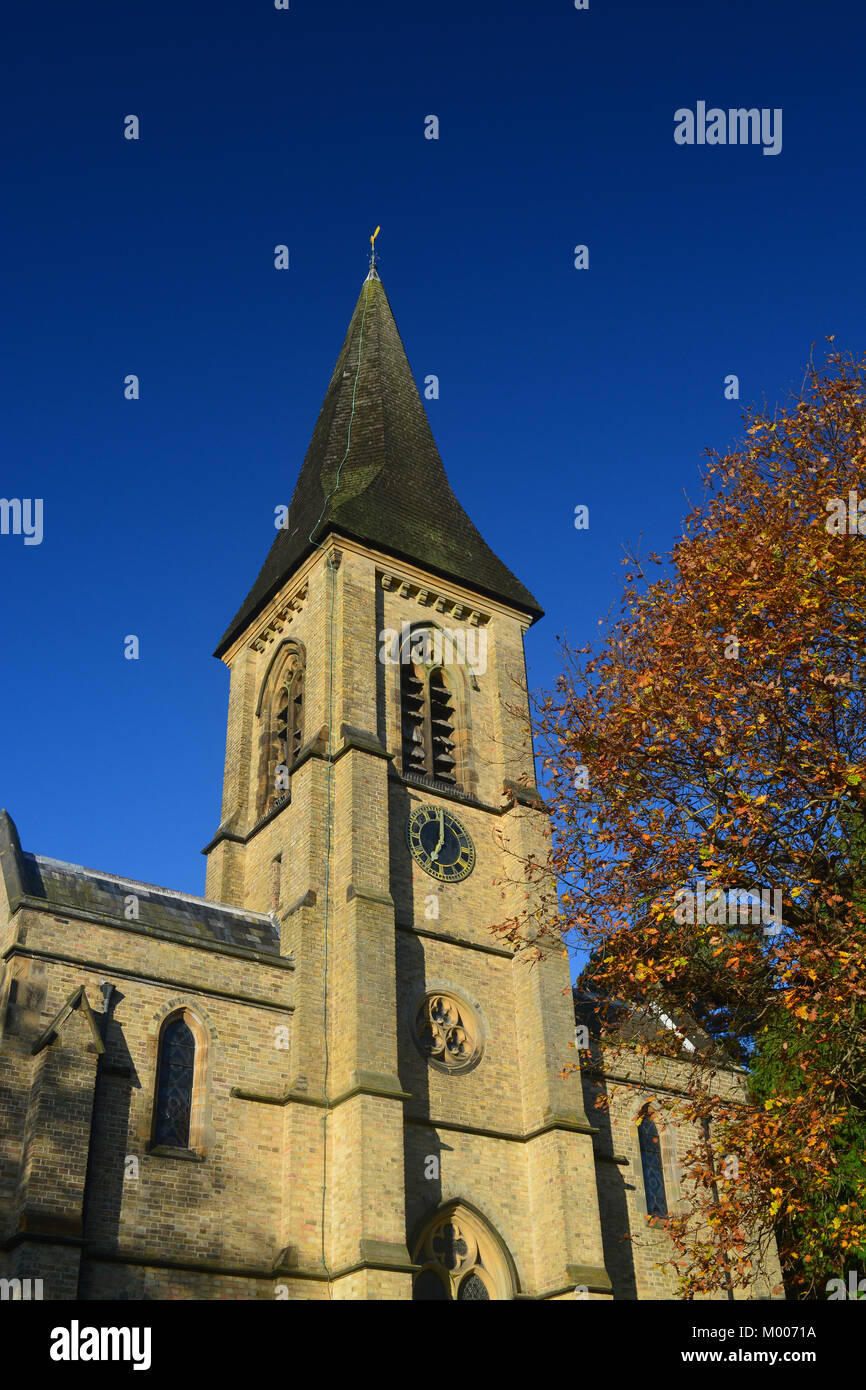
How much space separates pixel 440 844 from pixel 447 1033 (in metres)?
3.87

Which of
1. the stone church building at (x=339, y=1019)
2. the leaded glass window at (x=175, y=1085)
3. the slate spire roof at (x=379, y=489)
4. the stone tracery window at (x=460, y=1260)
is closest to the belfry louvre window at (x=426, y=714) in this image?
the stone church building at (x=339, y=1019)

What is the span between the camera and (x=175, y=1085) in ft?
58.9

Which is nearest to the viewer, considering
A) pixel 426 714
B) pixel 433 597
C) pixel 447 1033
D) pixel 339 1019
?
pixel 339 1019

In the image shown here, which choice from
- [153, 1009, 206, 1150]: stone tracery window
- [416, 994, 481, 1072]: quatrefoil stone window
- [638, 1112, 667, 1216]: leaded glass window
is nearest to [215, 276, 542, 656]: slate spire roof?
[416, 994, 481, 1072]: quatrefoil stone window

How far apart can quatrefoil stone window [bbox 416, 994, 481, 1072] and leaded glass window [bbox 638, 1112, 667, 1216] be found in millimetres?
4413

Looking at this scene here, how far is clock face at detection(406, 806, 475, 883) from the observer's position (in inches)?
895

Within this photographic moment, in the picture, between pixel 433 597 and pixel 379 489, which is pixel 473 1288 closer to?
pixel 433 597

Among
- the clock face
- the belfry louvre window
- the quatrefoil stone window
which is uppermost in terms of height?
the belfry louvre window

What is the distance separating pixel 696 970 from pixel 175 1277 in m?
8.74

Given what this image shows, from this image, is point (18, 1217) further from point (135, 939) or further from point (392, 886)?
point (392, 886)

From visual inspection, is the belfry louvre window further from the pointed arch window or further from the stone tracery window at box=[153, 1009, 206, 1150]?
the stone tracery window at box=[153, 1009, 206, 1150]

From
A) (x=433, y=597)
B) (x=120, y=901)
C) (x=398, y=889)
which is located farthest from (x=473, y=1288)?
(x=433, y=597)
